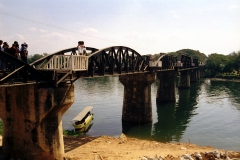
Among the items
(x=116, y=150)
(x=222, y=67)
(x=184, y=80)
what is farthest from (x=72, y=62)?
(x=222, y=67)

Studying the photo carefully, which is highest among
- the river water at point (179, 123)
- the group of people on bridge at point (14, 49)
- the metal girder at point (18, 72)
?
the group of people on bridge at point (14, 49)

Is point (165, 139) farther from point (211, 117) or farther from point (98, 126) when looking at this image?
point (211, 117)

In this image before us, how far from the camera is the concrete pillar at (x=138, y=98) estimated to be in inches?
1350

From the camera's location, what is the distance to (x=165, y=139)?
29.1 m

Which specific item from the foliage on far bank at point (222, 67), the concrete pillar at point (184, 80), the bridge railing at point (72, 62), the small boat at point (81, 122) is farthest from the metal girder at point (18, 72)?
the foliage on far bank at point (222, 67)

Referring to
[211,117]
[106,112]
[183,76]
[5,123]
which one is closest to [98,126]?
[106,112]

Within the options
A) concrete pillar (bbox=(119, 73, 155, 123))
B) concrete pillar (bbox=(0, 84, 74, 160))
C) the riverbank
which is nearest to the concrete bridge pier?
concrete pillar (bbox=(119, 73, 155, 123))

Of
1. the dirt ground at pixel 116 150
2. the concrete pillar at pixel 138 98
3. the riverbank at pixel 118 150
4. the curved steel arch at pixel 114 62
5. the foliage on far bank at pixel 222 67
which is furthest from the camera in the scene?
the foliage on far bank at pixel 222 67

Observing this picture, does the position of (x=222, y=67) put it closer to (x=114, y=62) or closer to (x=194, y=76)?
(x=194, y=76)

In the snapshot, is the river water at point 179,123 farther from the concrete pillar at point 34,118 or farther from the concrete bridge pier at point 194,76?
the concrete bridge pier at point 194,76

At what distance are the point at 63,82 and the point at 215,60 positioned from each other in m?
118

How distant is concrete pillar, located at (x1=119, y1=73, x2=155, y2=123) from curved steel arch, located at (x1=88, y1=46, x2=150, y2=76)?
1845 millimetres

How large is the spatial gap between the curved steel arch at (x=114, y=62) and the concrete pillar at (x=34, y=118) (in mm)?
5034

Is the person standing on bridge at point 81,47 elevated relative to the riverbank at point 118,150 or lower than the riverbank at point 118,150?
elevated
